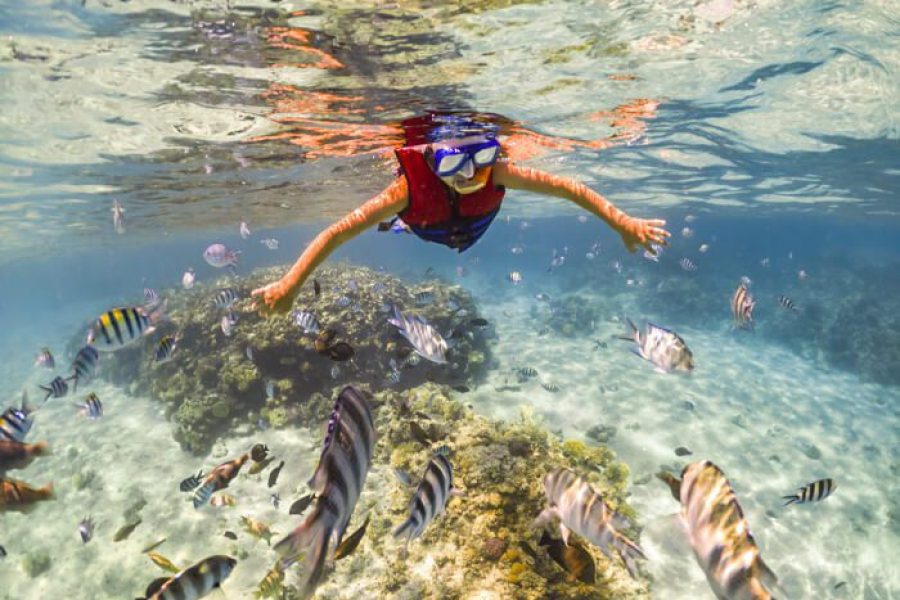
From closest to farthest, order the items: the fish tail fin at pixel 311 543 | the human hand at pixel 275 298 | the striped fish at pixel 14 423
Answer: the fish tail fin at pixel 311 543 → the human hand at pixel 275 298 → the striped fish at pixel 14 423

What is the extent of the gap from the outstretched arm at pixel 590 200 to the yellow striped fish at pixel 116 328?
496cm

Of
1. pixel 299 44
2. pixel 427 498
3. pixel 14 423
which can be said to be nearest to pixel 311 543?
pixel 427 498

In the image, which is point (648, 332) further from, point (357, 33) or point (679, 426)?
point (679, 426)

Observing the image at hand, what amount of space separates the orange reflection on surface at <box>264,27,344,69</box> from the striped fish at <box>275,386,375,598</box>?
8628 millimetres

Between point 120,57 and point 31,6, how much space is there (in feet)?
5.44

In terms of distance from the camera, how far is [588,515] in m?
3.48

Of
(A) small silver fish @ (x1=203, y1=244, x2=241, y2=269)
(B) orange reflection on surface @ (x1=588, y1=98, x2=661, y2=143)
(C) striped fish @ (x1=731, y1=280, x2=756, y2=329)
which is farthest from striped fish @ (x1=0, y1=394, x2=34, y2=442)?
(B) orange reflection on surface @ (x1=588, y1=98, x2=661, y2=143)

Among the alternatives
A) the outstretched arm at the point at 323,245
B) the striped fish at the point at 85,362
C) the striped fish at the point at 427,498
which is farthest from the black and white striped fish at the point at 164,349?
the striped fish at the point at 427,498

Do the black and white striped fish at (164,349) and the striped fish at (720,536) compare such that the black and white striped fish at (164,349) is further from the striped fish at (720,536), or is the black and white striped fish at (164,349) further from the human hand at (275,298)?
the striped fish at (720,536)

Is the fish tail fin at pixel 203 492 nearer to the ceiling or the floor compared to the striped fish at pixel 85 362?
nearer to the floor

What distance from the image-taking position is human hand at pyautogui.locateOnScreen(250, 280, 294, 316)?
3.92 meters

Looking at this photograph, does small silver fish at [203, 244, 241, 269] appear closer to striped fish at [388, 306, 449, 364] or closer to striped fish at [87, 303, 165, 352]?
striped fish at [87, 303, 165, 352]

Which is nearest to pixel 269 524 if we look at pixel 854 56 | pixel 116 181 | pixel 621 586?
pixel 621 586

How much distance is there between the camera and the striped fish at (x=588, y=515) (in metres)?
3.40
